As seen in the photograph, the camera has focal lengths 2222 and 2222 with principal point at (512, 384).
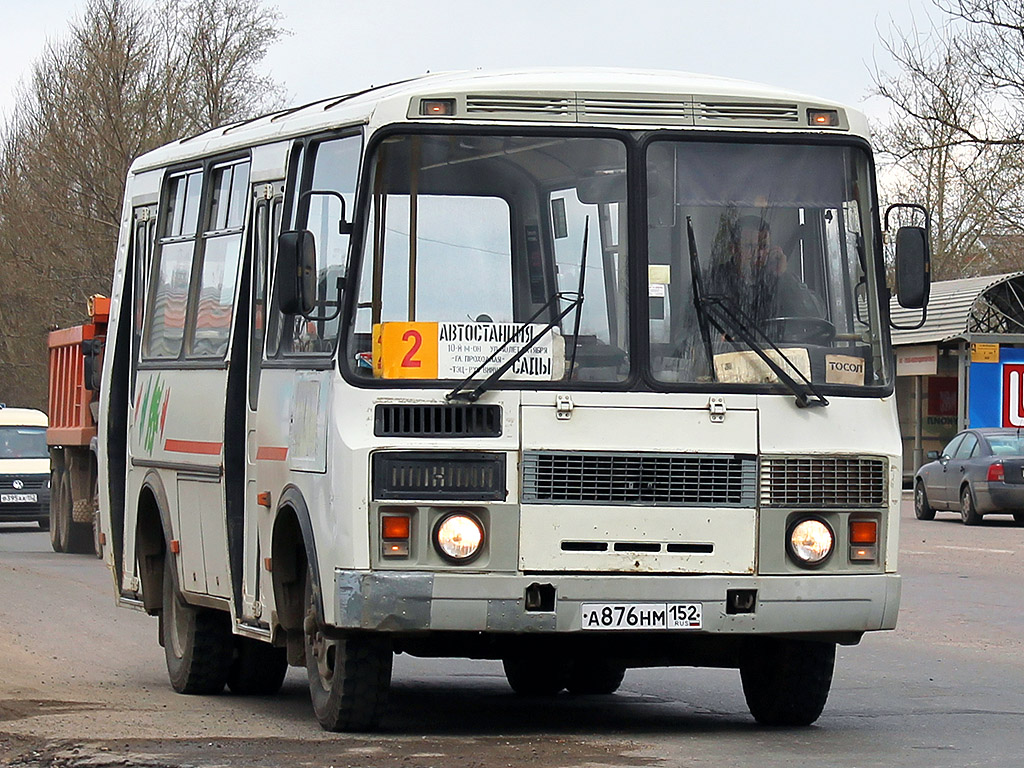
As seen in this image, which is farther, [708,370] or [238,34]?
[238,34]

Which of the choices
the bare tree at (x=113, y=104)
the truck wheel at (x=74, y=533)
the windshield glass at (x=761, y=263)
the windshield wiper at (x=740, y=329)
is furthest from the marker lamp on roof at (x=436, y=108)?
the bare tree at (x=113, y=104)

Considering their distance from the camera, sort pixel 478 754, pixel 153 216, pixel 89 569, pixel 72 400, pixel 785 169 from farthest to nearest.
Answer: pixel 72 400 < pixel 89 569 < pixel 153 216 < pixel 785 169 < pixel 478 754

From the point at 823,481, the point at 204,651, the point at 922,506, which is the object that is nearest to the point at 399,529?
the point at 823,481

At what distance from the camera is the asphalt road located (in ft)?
29.1

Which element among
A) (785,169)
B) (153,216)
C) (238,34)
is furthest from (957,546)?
(238,34)

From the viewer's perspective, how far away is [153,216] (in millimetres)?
12750

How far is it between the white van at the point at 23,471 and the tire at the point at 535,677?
2314cm

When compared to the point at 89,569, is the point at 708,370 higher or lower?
higher

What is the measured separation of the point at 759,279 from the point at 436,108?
1.54 m

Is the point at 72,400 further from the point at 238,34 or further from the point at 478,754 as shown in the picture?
the point at 238,34

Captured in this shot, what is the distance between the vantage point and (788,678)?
397 inches

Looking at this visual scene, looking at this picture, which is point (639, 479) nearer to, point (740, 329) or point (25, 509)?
point (740, 329)

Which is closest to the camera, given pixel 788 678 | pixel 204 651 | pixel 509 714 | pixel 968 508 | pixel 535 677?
pixel 788 678

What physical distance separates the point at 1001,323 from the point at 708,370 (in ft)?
118
